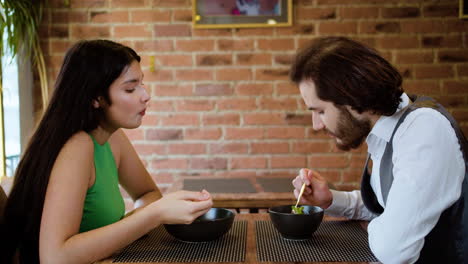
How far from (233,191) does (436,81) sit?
146cm

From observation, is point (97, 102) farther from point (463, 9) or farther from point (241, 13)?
point (463, 9)

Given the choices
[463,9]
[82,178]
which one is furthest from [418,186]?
[463,9]

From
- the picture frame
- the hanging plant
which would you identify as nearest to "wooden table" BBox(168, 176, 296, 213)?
the hanging plant

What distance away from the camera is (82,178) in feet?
4.25

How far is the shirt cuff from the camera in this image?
4.76 ft

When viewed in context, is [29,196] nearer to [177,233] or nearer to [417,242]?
[177,233]

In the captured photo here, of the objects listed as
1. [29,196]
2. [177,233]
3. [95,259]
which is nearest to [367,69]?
[177,233]

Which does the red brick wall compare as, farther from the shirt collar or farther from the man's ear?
the shirt collar

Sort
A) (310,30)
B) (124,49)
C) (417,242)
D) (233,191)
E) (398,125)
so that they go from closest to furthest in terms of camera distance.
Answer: (417,242), (398,125), (124,49), (233,191), (310,30)

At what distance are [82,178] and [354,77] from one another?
732 mm

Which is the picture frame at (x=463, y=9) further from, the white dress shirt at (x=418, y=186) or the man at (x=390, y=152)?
the white dress shirt at (x=418, y=186)

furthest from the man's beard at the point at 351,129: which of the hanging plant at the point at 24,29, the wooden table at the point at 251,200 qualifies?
the hanging plant at the point at 24,29

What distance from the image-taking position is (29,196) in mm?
1299

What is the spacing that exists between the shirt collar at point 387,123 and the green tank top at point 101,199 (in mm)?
766
